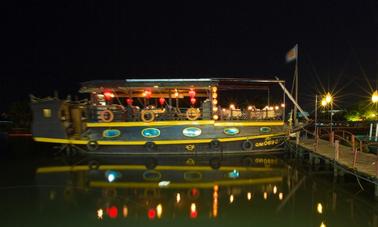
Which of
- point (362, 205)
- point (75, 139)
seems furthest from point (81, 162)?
point (362, 205)

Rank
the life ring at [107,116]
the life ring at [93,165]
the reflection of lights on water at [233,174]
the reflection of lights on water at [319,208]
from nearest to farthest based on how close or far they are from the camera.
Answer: the reflection of lights on water at [319,208] → the reflection of lights on water at [233,174] → the life ring at [93,165] → the life ring at [107,116]

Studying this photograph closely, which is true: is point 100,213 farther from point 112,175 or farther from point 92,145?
point 92,145

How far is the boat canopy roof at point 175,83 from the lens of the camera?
55.3 feet

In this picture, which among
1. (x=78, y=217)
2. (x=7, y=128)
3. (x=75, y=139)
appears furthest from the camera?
(x=7, y=128)

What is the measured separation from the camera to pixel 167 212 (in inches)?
348

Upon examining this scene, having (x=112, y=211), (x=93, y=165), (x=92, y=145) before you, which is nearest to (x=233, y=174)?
(x=112, y=211)

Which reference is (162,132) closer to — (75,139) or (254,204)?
(75,139)

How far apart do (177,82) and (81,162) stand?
630 centimetres

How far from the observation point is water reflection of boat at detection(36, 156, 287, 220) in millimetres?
9062

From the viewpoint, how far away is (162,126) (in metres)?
17.1

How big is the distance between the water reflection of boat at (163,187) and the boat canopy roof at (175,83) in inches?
165

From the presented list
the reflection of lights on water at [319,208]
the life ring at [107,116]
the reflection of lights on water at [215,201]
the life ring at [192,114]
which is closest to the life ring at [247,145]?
the life ring at [192,114]

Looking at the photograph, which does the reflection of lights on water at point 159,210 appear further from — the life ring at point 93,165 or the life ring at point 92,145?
the life ring at point 92,145

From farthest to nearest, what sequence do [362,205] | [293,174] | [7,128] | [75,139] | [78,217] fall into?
[7,128] → [75,139] → [293,174] → [362,205] → [78,217]
